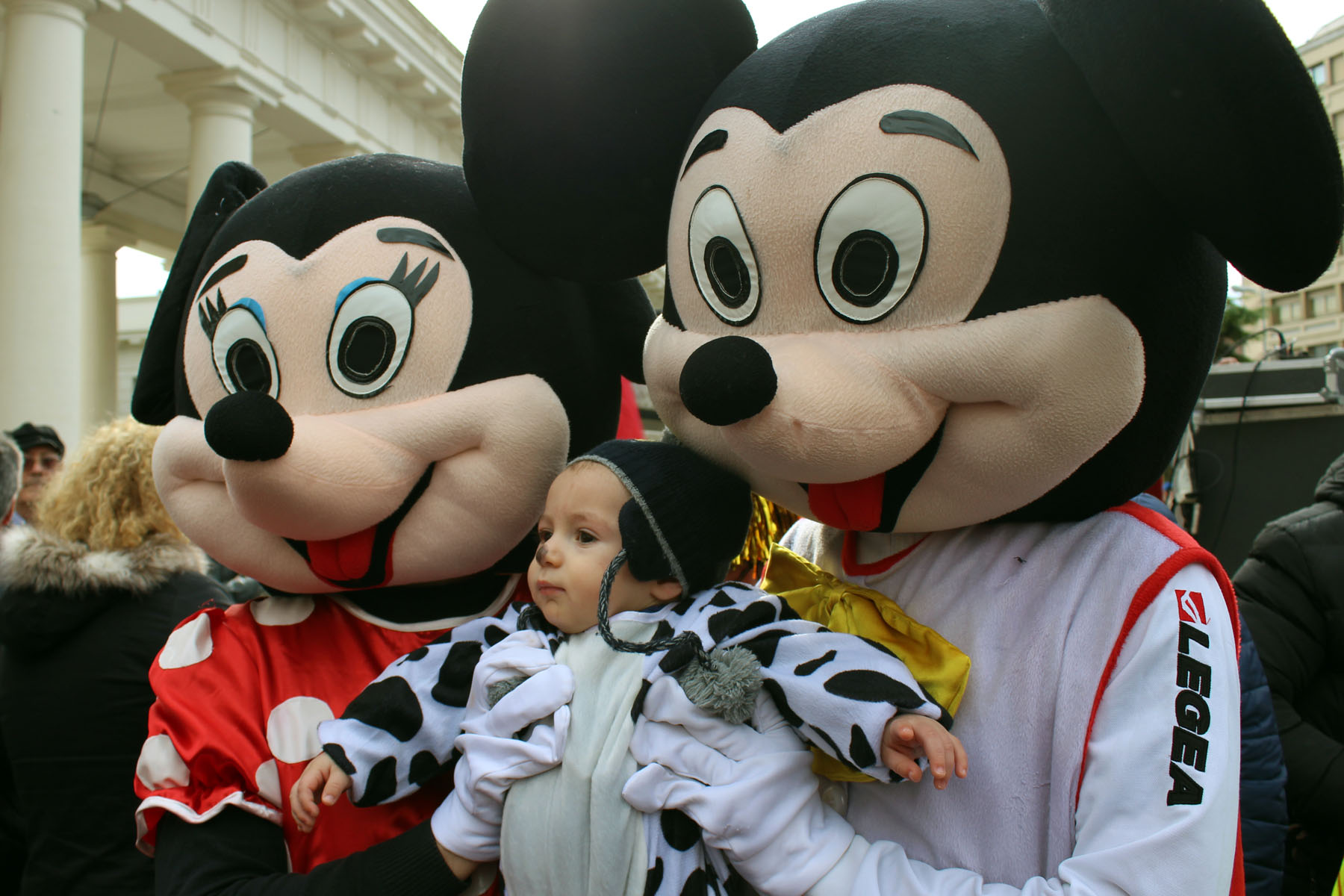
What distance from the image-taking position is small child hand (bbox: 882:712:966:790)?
120 centimetres

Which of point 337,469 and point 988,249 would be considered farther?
point 337,469

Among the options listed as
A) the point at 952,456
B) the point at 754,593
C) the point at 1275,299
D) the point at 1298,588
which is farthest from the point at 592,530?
the point at 1275,299

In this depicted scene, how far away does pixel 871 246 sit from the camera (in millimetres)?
1230

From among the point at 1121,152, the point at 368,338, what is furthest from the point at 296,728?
the point at 1121,152

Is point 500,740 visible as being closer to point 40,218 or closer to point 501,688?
point 501,688

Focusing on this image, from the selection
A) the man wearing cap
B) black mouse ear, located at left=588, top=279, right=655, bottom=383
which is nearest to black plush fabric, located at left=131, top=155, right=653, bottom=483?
black mouse ear, located at left=588, top=279, right=655, bottom=383

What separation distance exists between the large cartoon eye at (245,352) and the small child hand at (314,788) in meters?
0.61

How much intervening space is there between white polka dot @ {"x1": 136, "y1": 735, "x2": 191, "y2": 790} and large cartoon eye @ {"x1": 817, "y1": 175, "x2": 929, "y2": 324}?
1248 millimetres

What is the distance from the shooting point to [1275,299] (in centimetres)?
4166

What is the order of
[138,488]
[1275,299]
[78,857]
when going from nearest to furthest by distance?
[78,857]
[138,488]
[1275,299]

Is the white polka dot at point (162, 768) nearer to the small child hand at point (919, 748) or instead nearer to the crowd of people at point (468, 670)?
the crowd of people at point (468, 670)

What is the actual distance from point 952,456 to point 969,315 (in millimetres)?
190

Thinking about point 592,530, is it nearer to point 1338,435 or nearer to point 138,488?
point 138,488

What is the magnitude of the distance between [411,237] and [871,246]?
821mm
